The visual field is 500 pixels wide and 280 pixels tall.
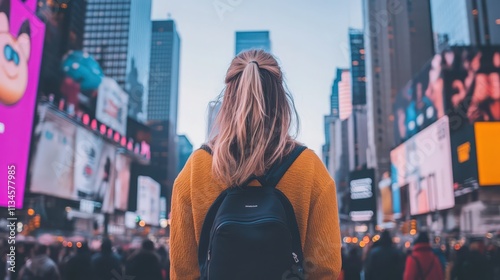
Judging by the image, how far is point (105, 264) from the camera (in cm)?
866

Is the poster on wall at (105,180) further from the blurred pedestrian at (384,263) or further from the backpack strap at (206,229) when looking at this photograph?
the backpack strap at (206,229)

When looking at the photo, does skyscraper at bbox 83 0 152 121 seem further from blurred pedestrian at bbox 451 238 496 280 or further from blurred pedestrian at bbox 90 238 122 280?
blurred pedestrian at bbox 451 238 496 280

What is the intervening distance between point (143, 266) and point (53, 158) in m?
32.4

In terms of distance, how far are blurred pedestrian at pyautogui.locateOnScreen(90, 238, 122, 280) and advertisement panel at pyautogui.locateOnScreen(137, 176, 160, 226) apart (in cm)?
6556

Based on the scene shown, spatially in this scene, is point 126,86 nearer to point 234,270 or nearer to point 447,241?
point 447,241

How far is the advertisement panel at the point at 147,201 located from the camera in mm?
75125

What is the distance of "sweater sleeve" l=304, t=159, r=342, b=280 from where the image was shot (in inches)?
70.4

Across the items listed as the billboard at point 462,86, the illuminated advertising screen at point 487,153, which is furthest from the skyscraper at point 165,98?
the illuminated advertising screen at point 487,153

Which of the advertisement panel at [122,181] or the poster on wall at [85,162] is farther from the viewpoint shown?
the advertisement panel at [122,181]

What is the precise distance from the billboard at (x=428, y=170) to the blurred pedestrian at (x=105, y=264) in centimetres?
3566

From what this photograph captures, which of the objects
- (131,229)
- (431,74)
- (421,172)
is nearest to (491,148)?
(421,172)

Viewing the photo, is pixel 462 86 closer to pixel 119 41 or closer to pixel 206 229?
pixel 206 229

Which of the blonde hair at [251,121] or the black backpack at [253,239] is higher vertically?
the blonde hair at [251,121]

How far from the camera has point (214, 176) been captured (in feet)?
6.03
